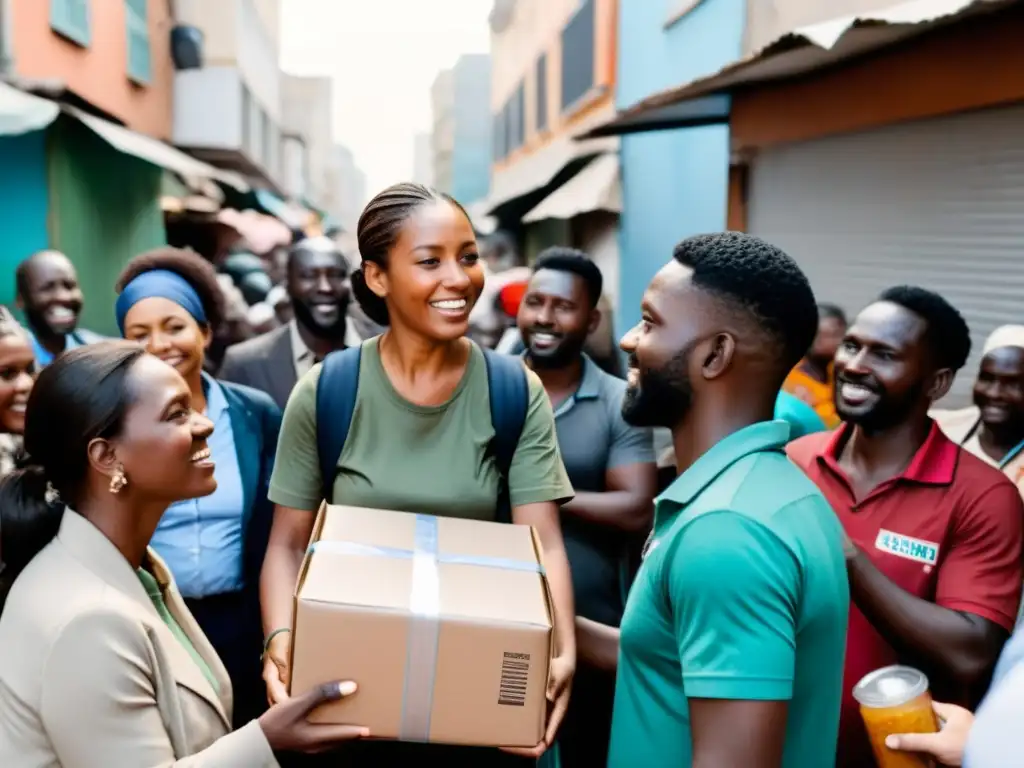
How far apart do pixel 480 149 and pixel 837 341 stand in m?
33.5

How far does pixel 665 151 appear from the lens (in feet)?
31.1

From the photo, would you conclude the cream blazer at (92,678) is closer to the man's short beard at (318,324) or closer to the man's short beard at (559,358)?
the man's short beard at (559,358)

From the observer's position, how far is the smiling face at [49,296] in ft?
15.2

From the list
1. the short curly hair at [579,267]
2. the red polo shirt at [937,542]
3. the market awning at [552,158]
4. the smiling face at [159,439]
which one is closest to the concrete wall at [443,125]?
the market awning at [552,158]

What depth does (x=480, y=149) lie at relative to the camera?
37.4 meters

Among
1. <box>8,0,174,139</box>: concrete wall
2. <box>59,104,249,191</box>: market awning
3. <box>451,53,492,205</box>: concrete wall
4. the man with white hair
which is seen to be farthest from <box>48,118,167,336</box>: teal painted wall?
<box>451,53,492,205</box>: concrete wall

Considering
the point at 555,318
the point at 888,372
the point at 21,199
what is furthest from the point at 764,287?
the point at 21,199

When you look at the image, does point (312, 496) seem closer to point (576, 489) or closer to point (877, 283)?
point (576, 489)

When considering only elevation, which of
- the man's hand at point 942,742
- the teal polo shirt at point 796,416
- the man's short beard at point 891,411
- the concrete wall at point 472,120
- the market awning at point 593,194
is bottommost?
the man's hand at point 942,742

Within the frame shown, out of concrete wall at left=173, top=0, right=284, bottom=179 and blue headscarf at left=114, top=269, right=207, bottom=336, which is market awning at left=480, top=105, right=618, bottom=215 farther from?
blue headscarf at left=114, top=269, right=207, bottom=336

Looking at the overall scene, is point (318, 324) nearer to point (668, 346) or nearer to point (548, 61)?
point (668, 346)

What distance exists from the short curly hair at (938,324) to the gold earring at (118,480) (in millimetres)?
2034

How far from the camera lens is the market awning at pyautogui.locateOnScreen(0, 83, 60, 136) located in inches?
246

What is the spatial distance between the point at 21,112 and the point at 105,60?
5.58 metres
